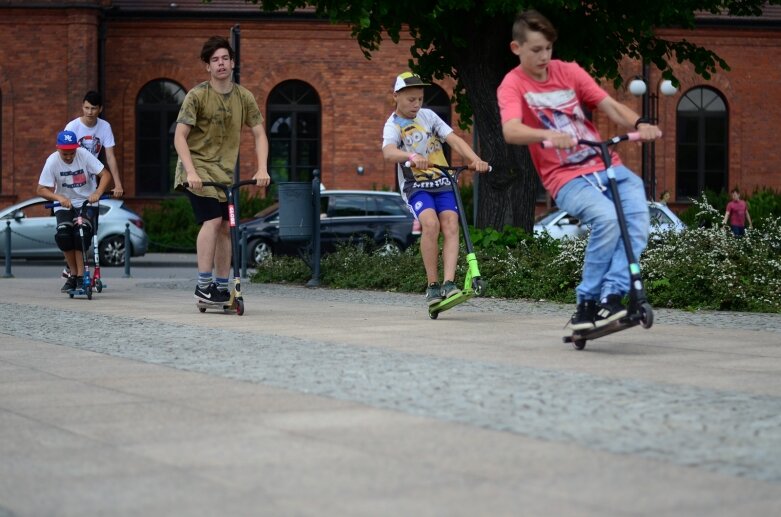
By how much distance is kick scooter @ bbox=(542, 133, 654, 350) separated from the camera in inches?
287

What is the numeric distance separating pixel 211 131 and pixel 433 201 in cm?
189

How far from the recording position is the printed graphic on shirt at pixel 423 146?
409 inches

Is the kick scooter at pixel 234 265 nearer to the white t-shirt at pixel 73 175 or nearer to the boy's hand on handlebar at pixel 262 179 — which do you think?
the boy's hand on handlebar at pixel 262 179

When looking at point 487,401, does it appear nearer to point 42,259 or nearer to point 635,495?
point 635,495

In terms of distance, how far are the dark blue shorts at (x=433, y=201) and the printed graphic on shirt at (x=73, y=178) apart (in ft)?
14.5

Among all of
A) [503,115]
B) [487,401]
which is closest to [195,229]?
[503,115]

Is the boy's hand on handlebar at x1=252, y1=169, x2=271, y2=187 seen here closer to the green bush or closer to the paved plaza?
the paved plaza

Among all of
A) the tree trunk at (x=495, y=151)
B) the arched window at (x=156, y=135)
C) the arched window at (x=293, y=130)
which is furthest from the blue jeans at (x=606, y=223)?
the arched window at (x=156, y=135)

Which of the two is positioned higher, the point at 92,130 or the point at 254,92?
the point at 254,92

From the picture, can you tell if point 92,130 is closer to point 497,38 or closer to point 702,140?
point 497,38

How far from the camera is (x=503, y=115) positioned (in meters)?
7.85

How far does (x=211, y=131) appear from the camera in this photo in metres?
10.9

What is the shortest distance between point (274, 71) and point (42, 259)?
33.8ft

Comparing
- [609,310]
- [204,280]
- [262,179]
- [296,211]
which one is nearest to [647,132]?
[609,310]
